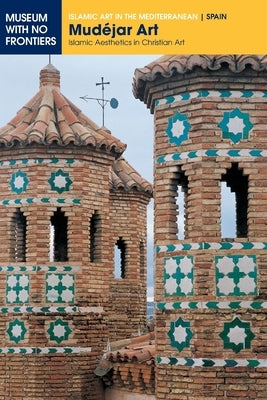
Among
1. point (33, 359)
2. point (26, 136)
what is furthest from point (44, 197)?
point (33, 359)

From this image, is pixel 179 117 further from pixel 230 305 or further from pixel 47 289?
pixel 47 289

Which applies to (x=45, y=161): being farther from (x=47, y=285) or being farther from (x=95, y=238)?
(x=47, y=285)

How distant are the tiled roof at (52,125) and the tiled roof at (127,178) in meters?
2.95

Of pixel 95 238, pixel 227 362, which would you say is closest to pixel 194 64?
pixel 227 362

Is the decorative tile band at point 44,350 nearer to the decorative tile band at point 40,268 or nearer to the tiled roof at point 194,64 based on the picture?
the decorative tile band at point 40,268

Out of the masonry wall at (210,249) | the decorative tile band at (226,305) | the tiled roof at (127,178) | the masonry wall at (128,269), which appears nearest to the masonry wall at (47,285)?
the tiled roof at (127,178)

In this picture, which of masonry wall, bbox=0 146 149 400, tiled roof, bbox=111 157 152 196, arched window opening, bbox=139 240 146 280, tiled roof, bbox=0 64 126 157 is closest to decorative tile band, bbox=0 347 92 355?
masonry wall, bbox=0 146 149 400

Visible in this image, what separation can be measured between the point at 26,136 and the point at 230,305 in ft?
20.0

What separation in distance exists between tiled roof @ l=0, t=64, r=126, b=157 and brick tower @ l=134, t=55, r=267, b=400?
4.02 meters

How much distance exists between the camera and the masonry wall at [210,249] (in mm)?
11391

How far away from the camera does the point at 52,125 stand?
16.5 meters

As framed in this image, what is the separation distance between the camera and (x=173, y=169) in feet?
39.8

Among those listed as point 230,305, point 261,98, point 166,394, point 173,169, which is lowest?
point 166,394

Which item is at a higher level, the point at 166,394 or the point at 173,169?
the point at 173,169
